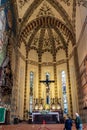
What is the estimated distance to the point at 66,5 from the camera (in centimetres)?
1659

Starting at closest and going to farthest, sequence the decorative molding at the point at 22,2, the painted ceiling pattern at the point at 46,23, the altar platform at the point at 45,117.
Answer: the altar platform at the point at 45,117, the decorative molding at the point at 22,2, the painted ceiling pattern at the point at 46,23

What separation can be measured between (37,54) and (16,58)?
5.95 meters

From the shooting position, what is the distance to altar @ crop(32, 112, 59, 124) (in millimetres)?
13984

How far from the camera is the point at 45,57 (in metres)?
21.8

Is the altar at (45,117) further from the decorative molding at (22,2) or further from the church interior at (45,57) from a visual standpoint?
the decorative molding at (22,2)

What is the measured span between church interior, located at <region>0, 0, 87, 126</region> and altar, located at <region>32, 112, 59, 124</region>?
8 cm

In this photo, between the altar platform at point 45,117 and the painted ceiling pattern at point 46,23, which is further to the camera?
the painted ceiling pattern at point 46,23

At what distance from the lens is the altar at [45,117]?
1398 centimetres

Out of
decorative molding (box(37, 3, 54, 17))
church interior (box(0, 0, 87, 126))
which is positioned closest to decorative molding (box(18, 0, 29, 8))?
church interior (box(0, 0, 87, 126))

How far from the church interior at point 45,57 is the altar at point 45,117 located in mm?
84

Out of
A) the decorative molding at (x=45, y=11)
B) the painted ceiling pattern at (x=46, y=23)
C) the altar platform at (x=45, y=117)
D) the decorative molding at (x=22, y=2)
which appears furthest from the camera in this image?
the decorative molding at (x=45, y=11)

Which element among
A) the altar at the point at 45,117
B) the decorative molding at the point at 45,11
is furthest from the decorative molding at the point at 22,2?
the altar at the point at 45,117

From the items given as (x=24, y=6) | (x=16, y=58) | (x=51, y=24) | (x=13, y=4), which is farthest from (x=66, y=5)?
(x=16, y=58)

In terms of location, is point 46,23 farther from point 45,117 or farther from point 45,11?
point 45,117
